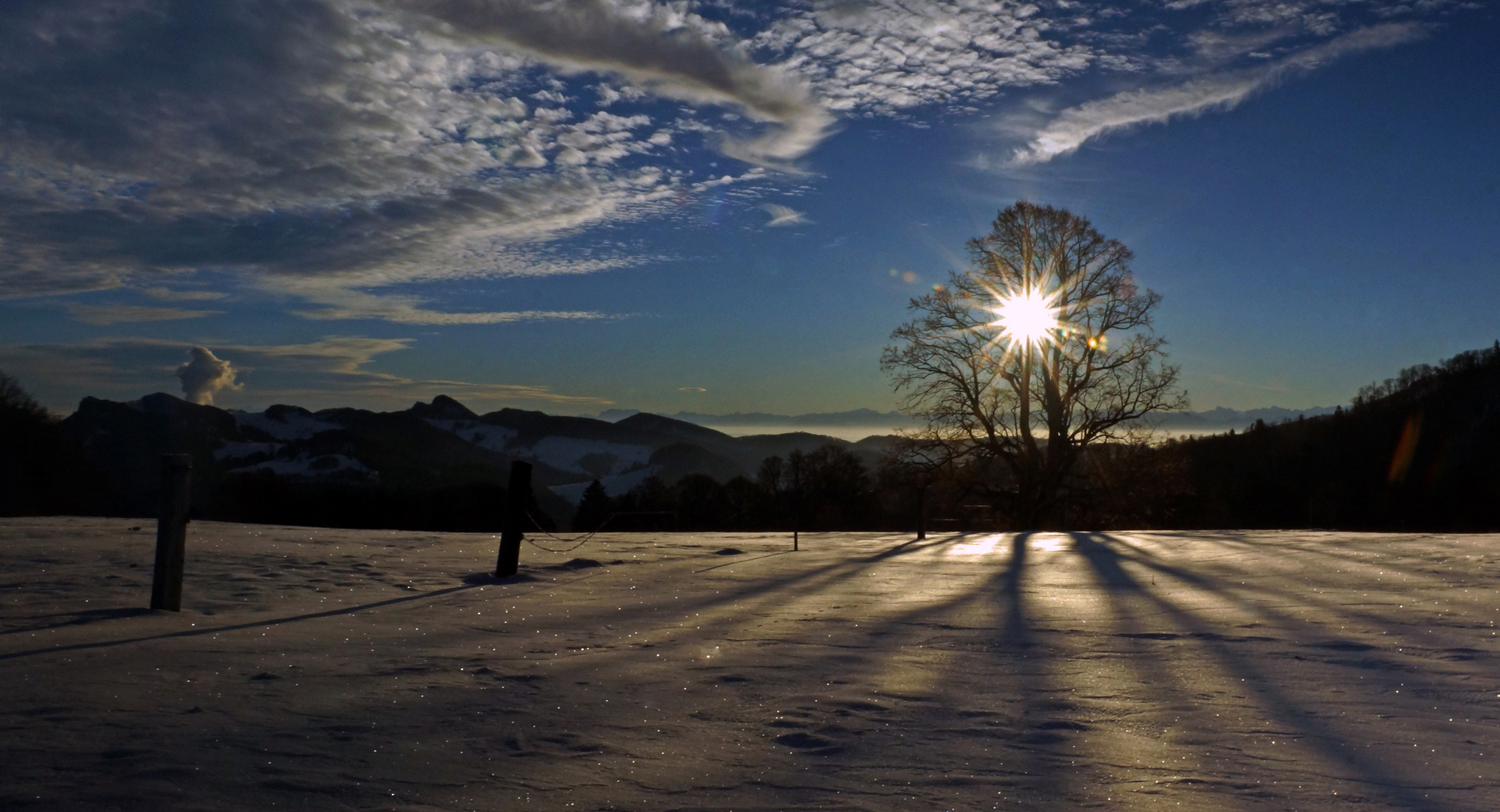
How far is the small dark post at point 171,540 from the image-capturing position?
20.5ft

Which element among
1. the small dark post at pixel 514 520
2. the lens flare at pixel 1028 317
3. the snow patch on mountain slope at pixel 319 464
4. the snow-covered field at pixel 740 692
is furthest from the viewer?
the snow patch on mountain slope at pixel 319 464

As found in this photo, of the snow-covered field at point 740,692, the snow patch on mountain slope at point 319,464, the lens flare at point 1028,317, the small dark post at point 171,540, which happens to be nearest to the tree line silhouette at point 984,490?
the lens flare at point 1028,317

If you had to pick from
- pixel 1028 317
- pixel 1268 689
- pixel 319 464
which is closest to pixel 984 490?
pixel 1028 317

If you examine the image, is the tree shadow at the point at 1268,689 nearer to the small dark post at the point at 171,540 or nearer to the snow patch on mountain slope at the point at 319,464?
the small dark post at the point at 171,540

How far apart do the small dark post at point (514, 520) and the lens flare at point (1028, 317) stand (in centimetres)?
1776

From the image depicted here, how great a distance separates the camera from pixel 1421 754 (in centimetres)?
323

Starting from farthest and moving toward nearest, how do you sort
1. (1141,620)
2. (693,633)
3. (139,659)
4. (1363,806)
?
(1141,620)
(693,633)
(139,659)
(1363,806)

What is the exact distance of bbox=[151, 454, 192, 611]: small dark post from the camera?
6.26 metres

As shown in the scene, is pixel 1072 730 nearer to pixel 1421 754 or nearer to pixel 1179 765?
pixel 1179 765

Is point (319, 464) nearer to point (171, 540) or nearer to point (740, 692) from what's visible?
point (171, 540)

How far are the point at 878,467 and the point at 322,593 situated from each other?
62.1ft

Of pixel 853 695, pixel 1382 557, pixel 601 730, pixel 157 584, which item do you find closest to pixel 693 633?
pixel 853 695

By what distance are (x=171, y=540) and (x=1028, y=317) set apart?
22.0 m

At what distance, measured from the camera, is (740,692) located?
4.24 m
